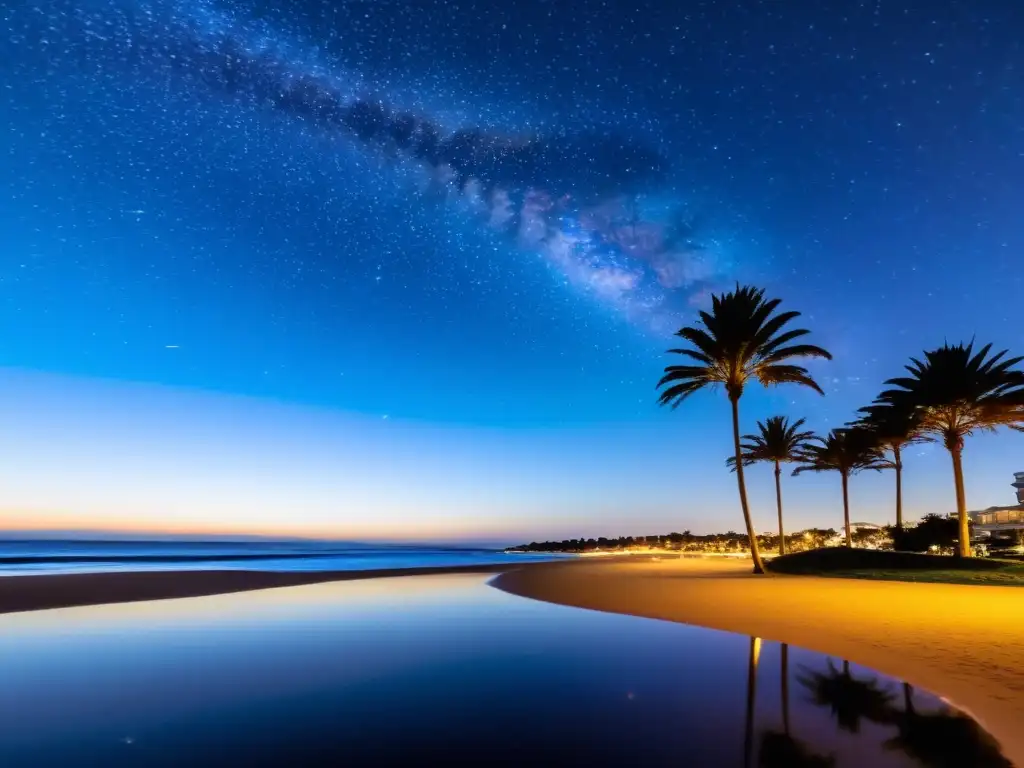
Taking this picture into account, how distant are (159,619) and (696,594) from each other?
51.4 feet

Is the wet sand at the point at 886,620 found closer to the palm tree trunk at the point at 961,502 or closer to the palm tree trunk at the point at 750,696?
the palm tree trunk at the point at 750,696

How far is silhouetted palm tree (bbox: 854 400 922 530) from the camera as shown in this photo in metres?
36.8

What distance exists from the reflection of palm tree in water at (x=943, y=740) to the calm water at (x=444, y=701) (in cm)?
3

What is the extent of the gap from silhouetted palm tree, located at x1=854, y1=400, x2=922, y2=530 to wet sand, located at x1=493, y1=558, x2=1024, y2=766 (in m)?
16.0

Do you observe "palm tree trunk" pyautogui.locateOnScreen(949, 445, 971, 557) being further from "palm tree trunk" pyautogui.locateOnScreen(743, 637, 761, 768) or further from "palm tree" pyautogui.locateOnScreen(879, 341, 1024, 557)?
"palm tree trunk" pyautogui.locateOnScreen(743, 637, 761, 768)

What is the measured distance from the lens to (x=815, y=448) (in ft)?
178

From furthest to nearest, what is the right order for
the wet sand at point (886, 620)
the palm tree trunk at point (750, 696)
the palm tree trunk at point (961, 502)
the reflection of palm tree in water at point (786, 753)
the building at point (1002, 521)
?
the building at point (1002, 521)
the palm tree trunk at point (961, 502)
the wet sand at point (886, 620)
the palm tree trunk at point (750, 696)
the reflection of palm tree in water at point (786, 753)

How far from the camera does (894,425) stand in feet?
136

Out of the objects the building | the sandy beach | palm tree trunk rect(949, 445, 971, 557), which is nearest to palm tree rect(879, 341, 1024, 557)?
palm tree trunk rect(949, 445, 971, 557)

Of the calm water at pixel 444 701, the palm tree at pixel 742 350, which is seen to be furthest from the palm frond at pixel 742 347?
the calm water at pixel 444 701

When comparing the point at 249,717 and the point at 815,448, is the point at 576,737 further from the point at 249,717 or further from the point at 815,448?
the point at 815,448

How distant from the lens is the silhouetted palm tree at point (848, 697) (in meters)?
6.49

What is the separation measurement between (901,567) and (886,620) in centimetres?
1741

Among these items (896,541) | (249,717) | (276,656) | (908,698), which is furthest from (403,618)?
(896,541)
